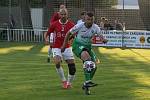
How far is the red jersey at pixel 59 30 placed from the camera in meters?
13.0

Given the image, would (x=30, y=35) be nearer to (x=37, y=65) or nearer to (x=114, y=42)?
(x=114, y=42)

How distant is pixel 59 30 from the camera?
13.1m

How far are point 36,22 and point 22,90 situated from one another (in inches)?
955

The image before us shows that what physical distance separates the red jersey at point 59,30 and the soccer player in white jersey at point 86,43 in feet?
2.42

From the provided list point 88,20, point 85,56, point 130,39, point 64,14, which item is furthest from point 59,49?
point 130,39

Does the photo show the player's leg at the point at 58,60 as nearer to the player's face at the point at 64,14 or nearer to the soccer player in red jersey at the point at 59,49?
the soccer player in red jersey at the point at 59,49

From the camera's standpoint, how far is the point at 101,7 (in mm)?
35375

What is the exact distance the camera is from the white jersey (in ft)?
39.4

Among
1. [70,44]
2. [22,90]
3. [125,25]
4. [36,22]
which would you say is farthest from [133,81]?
[36,22]

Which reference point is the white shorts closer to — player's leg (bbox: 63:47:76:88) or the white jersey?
player's leg (bbox: 63:47:76:88)

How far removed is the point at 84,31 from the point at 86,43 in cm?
31

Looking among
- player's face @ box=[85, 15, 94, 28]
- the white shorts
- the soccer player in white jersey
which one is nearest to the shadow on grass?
the soccer player in white jersey

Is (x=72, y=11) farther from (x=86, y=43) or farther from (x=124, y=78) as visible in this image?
(x=86, y=43)

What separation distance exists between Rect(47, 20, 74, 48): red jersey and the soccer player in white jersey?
0.74 meters
